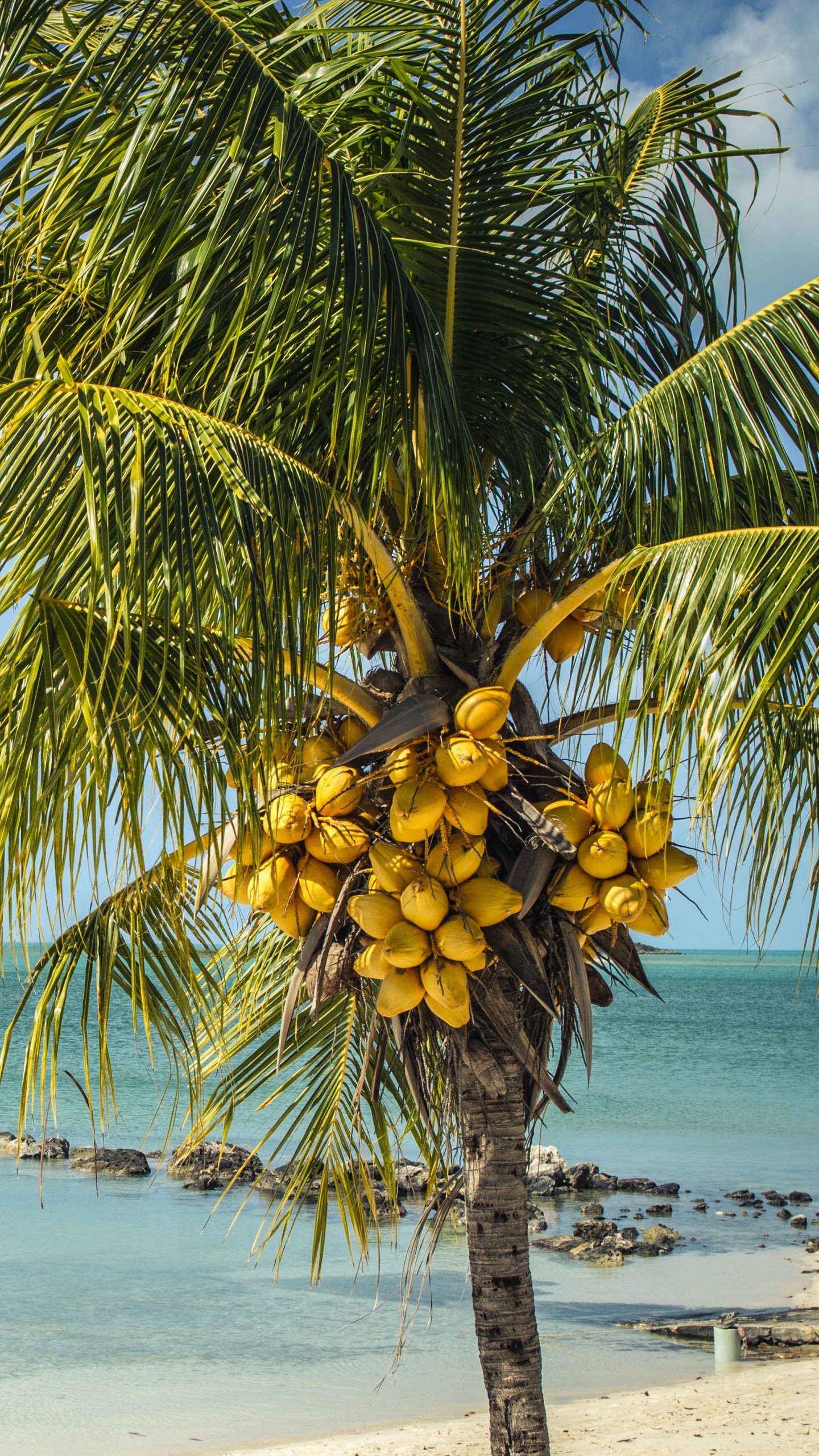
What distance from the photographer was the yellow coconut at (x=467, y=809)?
9.37ft

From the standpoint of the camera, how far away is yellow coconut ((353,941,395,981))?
2.85 metres

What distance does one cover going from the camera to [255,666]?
2404mm

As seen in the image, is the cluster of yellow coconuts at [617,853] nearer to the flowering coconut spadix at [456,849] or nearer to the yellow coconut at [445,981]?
the flowering coconut spadix at [456,849]

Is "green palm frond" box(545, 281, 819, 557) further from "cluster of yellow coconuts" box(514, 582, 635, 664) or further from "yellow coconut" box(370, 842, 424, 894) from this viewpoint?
"yellow coconut" box(370, 842, 424, 894)

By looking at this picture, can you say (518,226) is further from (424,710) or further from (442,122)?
(424,710)

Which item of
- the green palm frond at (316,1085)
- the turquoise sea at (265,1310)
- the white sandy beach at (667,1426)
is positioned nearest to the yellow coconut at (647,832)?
the green palm frond at (316,1085)

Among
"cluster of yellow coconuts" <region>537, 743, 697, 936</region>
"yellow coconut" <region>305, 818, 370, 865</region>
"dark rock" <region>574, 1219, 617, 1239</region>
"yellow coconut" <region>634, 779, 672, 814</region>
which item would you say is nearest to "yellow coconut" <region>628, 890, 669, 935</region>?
"cluster of yellow coconuts" <region>537, 743, 697, 936</region>

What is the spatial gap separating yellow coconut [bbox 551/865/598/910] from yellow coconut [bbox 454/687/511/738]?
16.4 inches

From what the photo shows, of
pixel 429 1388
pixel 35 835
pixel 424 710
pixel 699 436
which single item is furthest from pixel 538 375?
pixel 429 1388

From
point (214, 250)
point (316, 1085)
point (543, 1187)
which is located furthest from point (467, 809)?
point (543, 1187)

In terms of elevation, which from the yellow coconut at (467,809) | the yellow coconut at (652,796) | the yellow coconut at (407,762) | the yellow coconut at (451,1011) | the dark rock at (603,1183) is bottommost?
the dark rock at (603,1183)

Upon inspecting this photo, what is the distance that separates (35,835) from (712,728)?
1.38m

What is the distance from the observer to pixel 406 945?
2801 millimetres

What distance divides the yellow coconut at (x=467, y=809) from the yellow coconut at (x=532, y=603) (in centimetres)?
66
